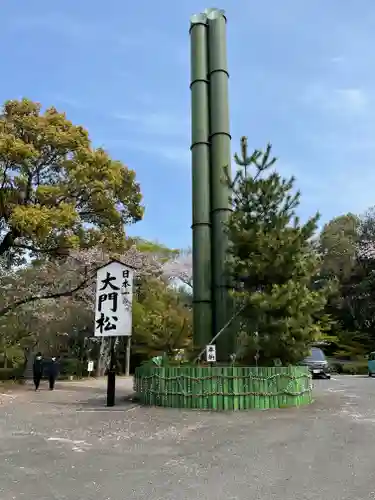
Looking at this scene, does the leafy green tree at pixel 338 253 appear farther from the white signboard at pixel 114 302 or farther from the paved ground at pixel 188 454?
the paved ground at pixel 188 454

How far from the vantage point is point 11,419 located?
367 inches

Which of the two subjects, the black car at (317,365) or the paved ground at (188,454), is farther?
the black car at (317,365)

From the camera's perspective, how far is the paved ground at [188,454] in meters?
4.49

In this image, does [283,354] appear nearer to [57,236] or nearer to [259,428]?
[259,428]

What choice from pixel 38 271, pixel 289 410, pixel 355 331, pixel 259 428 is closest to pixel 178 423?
pixel 259 428

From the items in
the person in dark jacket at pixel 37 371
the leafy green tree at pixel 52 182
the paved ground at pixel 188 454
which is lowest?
the paved ground at pixel 188 454

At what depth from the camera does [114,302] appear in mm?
11219

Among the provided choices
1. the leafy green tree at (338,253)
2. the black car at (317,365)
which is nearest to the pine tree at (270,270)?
the black car at (317,365)

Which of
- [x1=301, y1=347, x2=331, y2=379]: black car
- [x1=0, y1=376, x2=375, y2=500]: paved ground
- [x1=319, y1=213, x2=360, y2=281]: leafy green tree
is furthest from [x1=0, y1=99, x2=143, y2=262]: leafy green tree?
[x1=319, y1=213, x2=360, y2=281]: leafy green tree

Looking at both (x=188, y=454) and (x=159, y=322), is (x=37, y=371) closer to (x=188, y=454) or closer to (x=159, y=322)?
(x=159, y=322)

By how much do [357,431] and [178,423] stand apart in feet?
9.90

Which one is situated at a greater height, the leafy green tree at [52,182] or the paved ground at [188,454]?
the leafy green tree at [52,182]

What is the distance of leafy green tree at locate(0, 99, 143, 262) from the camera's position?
13.4 metres

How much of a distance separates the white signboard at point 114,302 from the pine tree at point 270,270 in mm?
2594
